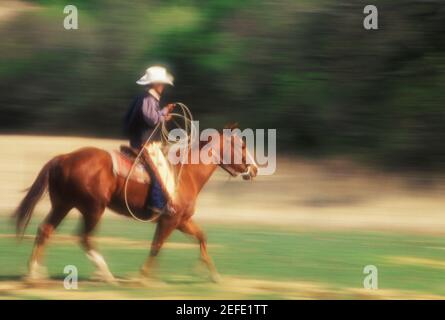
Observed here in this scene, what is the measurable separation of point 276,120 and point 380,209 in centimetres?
485

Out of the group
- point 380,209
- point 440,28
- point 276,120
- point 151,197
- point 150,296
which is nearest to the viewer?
point 150,296

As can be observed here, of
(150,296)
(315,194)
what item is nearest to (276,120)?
(315,194)

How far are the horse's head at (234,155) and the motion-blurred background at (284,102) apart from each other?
1.68 m

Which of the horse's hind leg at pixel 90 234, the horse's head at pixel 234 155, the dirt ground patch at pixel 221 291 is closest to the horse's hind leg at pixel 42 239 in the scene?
the dirt ground patch at pixel 221 291

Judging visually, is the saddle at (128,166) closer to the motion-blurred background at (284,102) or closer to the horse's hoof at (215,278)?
the horse's hoof at (215,278)

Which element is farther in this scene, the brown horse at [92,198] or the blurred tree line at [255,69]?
the blurred tree line at [255,69]

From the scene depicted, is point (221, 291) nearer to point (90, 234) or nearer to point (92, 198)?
point (90, 234)

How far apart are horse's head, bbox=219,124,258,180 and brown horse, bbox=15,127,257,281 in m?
0.43

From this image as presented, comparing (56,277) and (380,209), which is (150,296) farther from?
(380,209)

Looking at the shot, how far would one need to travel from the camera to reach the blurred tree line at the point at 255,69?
24.0 meters

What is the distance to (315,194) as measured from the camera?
22.7 meters

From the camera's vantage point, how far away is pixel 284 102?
82.9ft

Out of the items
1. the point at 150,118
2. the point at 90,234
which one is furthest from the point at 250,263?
the point at 150,118

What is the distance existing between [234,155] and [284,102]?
12.3 m
